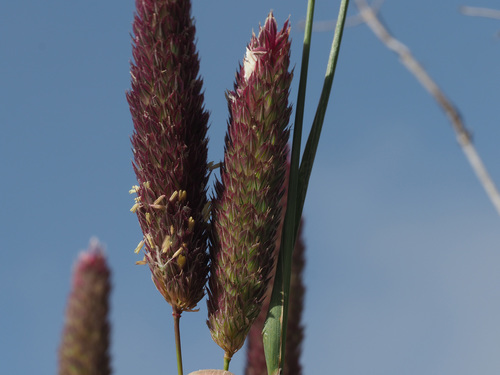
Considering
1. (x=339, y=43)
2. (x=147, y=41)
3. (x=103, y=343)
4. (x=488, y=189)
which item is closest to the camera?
(x=147, y=41)

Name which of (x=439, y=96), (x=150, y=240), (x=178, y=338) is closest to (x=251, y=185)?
(x=150, y=240)

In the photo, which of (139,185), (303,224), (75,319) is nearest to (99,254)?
(75,319)

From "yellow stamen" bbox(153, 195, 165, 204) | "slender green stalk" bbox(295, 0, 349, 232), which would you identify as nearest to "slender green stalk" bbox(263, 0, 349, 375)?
"slender green stalk" bbox(295, 0, 349, 232)

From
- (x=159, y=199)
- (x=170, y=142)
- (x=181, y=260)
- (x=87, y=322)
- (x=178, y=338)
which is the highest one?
(x=87, y=322)

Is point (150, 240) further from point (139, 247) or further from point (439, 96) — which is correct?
point (439, 96)

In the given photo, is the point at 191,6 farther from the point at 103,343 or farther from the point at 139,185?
the point at 103,343

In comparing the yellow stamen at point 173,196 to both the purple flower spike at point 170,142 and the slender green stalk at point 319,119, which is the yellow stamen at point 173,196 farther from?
the slender green stalk at point 319,119
